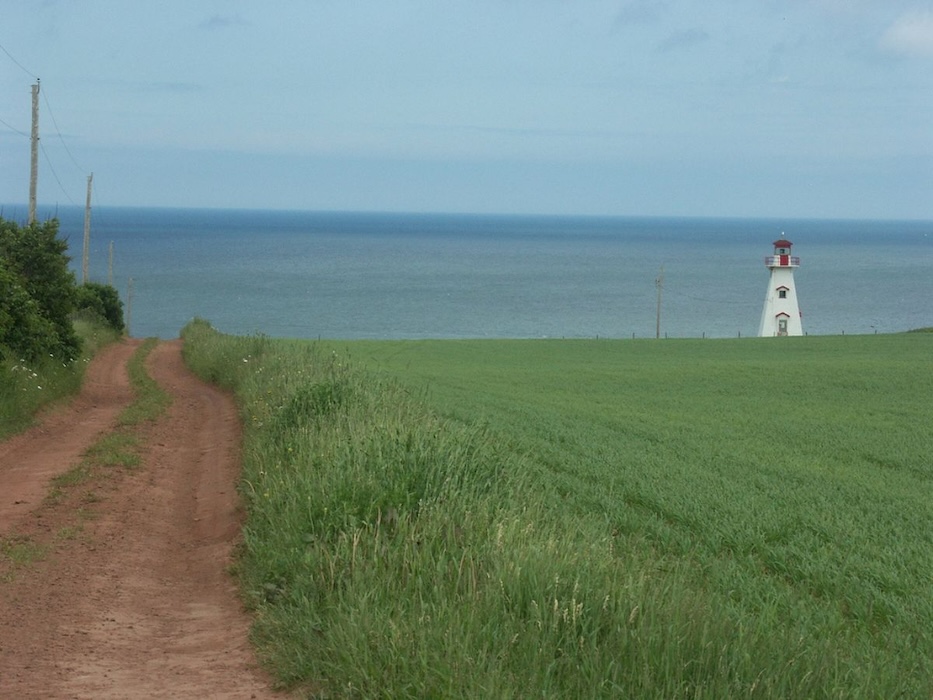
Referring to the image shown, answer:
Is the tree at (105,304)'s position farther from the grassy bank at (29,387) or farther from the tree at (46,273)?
the grassy bank at (29,387)

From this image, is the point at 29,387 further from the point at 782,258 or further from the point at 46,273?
the point at 782,258

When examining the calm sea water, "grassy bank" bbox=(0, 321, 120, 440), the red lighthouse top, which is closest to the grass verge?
"grassy bank" bbox=(0, 321, 120, 440)

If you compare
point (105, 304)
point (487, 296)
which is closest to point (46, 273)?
point (105, 304)

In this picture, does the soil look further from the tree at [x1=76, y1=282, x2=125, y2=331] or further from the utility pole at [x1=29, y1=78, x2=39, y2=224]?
the tree at [x1=76, y1=282, x2=125, y2=331]

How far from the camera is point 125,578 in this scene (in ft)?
26.3

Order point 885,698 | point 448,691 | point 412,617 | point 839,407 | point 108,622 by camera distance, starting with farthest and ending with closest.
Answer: point 839,407 < point 108,622 < point 412,617 < point 885,698 < point 448,691

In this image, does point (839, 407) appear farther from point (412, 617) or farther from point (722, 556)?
point (412, 617)

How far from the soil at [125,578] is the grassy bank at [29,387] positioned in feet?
1.34

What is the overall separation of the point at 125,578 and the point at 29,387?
32.5 ft

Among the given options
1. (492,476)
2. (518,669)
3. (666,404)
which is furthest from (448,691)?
(666,404)

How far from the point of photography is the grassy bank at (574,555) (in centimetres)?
497

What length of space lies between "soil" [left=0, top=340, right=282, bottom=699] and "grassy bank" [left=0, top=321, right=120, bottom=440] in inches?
16.1

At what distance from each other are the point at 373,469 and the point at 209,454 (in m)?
7.02

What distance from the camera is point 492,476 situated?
8.28 m
